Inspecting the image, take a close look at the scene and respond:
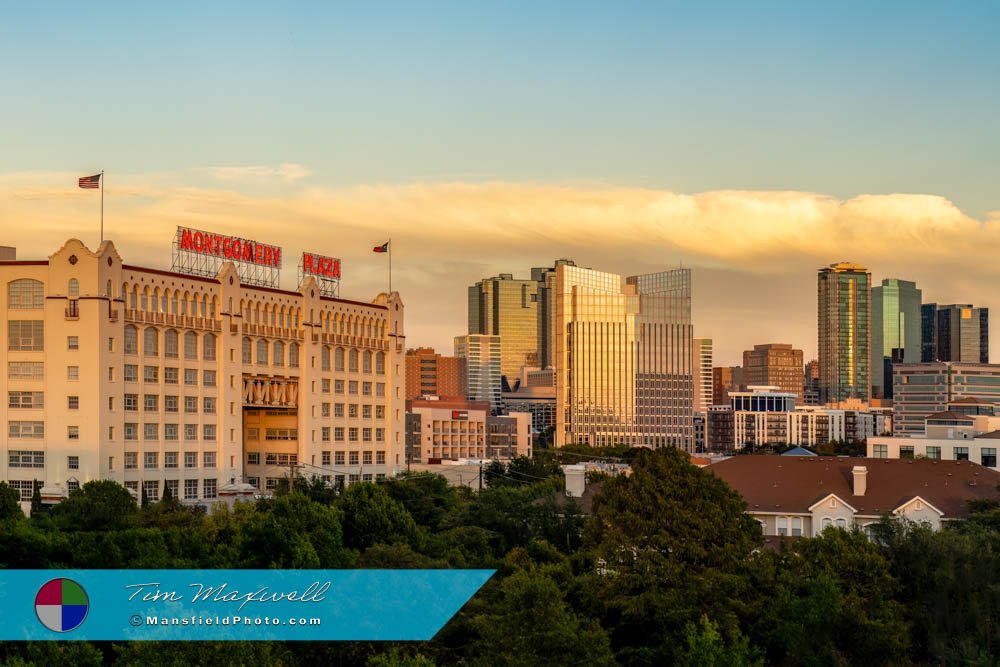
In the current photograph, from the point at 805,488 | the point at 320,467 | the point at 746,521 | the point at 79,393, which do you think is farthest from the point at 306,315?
the point at 746,521

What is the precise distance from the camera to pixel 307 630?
69.1 meters

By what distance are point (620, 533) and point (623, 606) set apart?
554cm

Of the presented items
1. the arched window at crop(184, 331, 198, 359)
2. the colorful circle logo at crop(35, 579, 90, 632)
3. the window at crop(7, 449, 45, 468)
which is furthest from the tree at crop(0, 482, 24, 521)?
the arched window at crop(184, 331, 198, 359)

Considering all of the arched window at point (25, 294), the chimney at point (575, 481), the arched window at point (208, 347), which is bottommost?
the chimney at point (575, 481)

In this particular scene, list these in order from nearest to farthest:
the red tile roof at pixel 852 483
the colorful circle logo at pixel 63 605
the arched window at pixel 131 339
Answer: the colorful circle logo at pixel 63 605 → the red tile roof at pixel 852 483 → the arched window at pixel 131 339

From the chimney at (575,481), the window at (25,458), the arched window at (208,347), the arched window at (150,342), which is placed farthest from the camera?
the arched window at (208,347)

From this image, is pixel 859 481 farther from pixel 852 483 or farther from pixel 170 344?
pixel 170 344

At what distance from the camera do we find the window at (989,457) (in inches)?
7426

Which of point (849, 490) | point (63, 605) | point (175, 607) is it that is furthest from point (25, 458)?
point (175, 607)

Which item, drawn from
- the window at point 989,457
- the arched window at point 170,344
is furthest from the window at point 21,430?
the window at point 989,457

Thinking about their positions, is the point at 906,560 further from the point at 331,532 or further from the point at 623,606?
the point at 331,532

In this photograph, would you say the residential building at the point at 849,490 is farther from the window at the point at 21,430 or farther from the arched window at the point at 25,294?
the arched window at the point at 25,294

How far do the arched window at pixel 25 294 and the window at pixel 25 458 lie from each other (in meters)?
17.1

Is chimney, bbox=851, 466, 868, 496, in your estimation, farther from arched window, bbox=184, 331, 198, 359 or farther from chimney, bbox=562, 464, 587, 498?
arched window, bbox=184, 331, 198, 359
